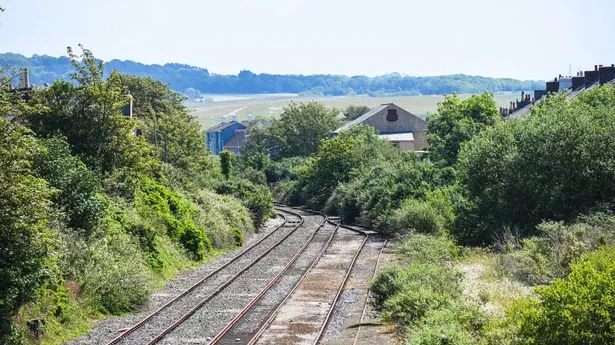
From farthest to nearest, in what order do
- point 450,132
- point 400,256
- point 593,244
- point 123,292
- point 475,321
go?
1. point 450,132
2. point 400,256
3. point 123,292
4. point 593,244
5. point 475,321

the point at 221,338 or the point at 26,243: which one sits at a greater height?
the point at 26,243

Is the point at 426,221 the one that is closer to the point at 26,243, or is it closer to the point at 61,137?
the point at 61,137

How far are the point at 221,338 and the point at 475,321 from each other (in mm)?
6134

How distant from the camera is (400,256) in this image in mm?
29672

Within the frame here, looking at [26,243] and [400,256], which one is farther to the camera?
[400,256]

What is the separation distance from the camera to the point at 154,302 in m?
23.8

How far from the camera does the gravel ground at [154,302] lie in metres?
19.3

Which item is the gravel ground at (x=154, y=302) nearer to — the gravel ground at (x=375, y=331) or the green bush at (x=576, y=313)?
the gravel ground at (x=375, y=331)

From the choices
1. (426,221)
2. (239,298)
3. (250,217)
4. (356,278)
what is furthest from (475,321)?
(250,217)

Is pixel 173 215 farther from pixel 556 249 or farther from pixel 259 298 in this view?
pixel 556 249

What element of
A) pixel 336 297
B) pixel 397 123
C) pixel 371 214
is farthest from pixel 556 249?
pixel 397 123

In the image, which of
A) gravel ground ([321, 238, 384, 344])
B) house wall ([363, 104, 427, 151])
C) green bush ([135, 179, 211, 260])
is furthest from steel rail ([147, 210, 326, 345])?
house wall ([363, 104, 427, 151])

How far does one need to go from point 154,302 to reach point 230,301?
232 centimetres

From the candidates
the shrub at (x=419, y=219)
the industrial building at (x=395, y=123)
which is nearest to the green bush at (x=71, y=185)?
the shrub at (x=419, y=219)
